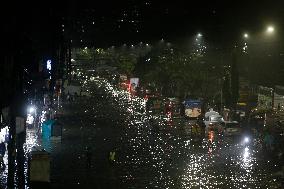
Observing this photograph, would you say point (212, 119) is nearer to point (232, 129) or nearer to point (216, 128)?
point (216, 128)

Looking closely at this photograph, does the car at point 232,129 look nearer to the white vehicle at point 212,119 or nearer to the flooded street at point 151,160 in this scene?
the flooded street at point 151,160

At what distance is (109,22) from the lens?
213 ft

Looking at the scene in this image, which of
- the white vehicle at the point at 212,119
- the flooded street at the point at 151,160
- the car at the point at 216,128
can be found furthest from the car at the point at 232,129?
the white vehicle at the point at 212,119

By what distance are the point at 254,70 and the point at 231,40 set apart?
490 centimetres

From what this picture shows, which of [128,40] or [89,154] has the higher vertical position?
[128,40]

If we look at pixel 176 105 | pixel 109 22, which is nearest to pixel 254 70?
pixel 176 105

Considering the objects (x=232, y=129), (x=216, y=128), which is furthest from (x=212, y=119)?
(x=232, y=129)

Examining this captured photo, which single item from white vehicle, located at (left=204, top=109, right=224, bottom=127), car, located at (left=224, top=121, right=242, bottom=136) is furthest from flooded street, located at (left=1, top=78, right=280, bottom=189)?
white vehicle, located at (left=204, top=109, right=224, bottom=127)

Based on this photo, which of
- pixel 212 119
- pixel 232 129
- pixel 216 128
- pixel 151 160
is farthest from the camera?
pixel 212 119

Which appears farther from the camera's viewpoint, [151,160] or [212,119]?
[212,119]

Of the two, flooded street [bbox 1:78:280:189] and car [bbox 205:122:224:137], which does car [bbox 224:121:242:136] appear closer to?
flooded street [bbox 1:78:280:189]

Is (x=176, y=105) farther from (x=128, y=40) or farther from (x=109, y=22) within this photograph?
(x=128, y=40)

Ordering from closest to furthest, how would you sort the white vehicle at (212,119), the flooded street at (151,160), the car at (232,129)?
the flooded street at (151,160)
the car at (232,129)
the white vehicle at (212,119)

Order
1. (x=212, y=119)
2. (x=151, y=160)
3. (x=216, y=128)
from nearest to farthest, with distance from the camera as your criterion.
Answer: (x=151, y=160)
(x=216, y=128)
(x=212, y=119)
